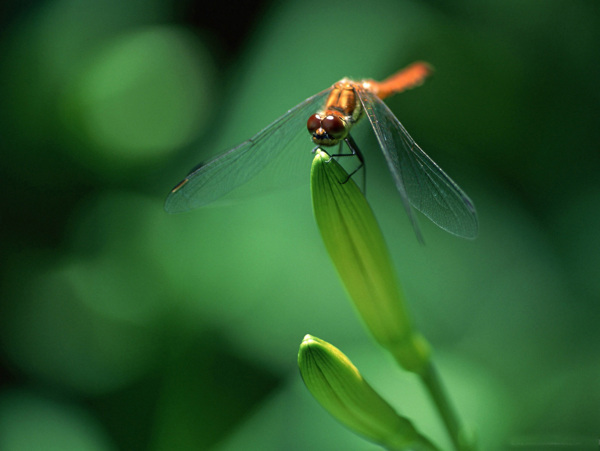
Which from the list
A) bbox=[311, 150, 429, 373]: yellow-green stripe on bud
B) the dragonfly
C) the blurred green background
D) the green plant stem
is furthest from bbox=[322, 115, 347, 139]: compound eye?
the green plant stem

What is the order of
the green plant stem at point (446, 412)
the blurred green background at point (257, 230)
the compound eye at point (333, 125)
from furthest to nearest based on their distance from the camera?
1. the blurred green background at point (257, 230)
2. the compound eye at point (333, 125)
3. the green plant stem at point (446, 412)

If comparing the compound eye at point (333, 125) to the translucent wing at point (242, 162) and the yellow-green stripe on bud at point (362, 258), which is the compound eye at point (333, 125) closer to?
the translucent wing at point (242, 162)

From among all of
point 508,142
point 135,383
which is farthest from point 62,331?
point 508,142

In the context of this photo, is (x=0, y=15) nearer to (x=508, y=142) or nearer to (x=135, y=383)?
(x=135, y=383)

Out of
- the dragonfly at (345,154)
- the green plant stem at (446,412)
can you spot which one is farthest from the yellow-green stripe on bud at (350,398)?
the dragonfly at (345,154)

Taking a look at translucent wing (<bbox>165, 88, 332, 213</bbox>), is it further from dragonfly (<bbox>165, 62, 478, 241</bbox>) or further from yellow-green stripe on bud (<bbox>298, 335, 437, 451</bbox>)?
yellow-green stripe on bud (<bbox>298, 335, 437, 451</bbox>)

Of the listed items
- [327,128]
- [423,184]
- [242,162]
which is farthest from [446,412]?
[242,162]
